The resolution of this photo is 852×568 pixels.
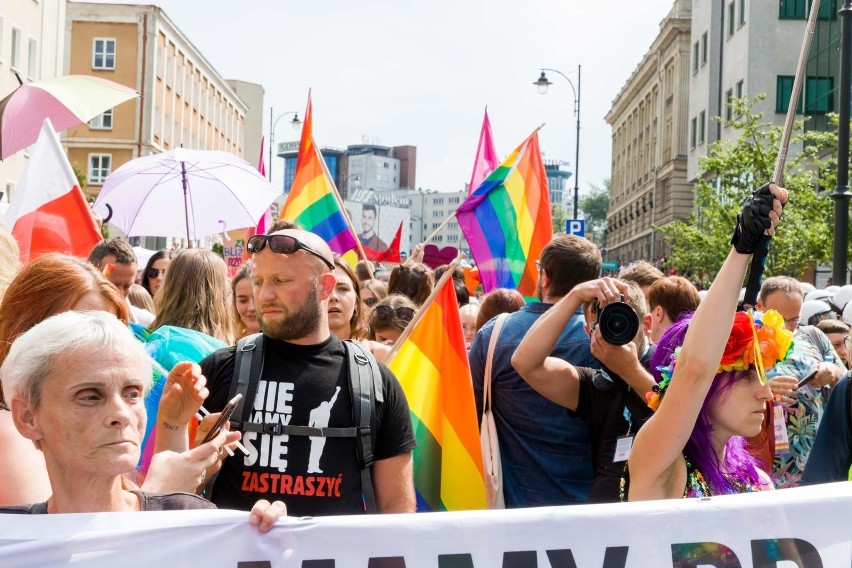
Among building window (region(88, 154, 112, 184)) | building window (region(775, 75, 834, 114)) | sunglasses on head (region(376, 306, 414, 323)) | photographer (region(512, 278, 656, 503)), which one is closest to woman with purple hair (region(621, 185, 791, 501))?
photographer (region(512, 278, 656, 503))

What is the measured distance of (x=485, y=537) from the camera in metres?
2.76

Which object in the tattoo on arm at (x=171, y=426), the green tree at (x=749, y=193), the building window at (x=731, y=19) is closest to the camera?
the tattoo on arm at (x=171, y=426)

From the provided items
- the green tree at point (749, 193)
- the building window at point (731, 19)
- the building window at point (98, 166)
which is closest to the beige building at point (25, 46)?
the building window at point (98, 166)

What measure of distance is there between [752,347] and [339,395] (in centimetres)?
132

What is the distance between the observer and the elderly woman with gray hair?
8.00 ft

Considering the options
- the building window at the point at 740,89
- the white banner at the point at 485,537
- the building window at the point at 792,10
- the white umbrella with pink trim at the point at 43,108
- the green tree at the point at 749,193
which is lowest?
→ the white banner at the point at 485,537

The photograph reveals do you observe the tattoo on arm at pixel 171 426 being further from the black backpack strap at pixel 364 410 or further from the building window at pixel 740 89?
the building window at pixel 740 89

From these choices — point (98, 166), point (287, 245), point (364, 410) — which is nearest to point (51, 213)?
point (287, 245)

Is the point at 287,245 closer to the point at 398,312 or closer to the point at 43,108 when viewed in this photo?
the point at 398,312

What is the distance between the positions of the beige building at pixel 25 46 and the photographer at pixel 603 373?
27.6m

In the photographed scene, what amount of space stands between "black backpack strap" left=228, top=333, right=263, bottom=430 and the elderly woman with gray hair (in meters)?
0.84

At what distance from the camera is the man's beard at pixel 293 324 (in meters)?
3.50

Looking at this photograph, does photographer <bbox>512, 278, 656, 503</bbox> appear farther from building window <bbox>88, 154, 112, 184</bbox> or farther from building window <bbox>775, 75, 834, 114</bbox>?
building window <bbox>88, 154, 112, 184</bbox>

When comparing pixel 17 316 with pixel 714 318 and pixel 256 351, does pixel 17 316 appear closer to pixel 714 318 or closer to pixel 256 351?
pixel 256 351
